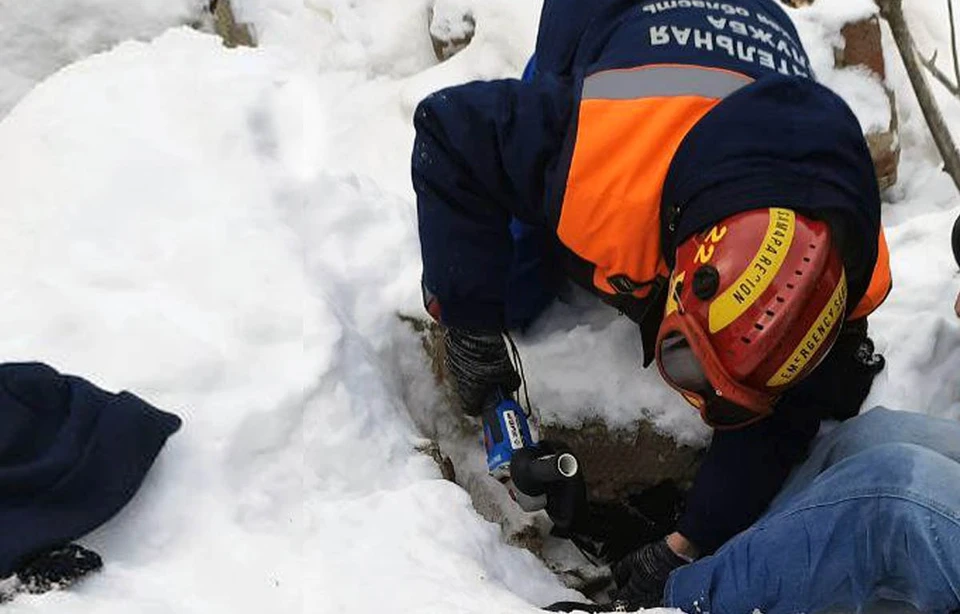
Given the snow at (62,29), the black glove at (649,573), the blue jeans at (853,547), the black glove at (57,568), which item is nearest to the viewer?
the black glove at (57,568)

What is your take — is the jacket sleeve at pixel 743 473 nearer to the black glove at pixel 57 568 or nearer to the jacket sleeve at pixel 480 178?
the jacket sleeve at pixel 480 178

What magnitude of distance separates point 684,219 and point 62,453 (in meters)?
0.93

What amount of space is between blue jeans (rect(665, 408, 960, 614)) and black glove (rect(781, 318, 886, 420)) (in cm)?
15

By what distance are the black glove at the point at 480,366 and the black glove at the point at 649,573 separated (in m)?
0.40

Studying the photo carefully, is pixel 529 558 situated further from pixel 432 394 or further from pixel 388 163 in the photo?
pixel 388 163

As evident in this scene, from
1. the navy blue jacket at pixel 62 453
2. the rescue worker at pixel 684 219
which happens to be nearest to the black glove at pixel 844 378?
the rescue worker at pixel 684 219

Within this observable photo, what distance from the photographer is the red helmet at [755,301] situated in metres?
1.35

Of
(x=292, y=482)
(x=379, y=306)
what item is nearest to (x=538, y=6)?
(x=379, y=306)

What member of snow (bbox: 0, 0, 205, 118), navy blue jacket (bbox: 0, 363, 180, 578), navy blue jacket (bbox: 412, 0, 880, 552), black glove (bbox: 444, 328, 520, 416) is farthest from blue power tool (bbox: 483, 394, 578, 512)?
snow (bbox: 0, 0, 205, 118)

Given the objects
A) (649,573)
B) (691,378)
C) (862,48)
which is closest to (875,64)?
(862,48)

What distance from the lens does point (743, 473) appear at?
182cm

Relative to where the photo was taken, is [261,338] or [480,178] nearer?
[480,178]

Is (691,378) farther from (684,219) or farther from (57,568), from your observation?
(57,568)

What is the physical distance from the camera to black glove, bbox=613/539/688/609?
1.88m
